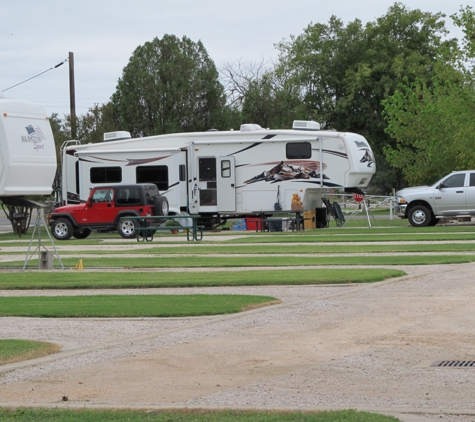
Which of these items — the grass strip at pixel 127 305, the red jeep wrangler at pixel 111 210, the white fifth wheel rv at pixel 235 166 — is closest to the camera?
the grass strip at pixel 127 305

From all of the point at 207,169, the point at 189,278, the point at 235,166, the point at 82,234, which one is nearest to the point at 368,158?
the point at 235,166

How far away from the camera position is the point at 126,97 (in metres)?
54.7

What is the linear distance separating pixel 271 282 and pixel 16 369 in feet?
25.1

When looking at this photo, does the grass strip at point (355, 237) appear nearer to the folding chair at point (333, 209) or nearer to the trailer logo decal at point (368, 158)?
the trailer logo decal at point (368, 158)

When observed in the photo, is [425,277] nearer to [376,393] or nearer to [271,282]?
[271,282]

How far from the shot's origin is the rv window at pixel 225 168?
32625 mm

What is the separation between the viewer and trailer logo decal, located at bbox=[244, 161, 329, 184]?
104 feet

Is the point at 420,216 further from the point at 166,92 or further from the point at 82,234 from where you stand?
the point at 166,92

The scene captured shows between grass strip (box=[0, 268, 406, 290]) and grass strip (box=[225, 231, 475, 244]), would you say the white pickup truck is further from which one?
grass strip (box=[0, 268, 406, 290])

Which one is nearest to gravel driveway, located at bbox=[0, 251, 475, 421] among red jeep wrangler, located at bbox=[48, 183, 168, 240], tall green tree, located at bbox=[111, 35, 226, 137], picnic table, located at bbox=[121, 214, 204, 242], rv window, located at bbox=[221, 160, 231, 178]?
picnic table, located at bbox=[121, 214, 204, 242]

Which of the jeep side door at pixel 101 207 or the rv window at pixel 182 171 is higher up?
the rv window at pixel 182 171

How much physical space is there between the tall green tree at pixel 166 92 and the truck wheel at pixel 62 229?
2267cm

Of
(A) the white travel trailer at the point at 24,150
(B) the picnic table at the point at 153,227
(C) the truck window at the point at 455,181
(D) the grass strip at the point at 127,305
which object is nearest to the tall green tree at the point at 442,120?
(C) the truck window at the point at 455,181

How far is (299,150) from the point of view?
105ft
